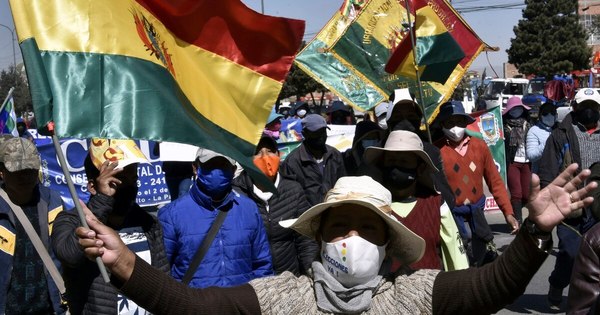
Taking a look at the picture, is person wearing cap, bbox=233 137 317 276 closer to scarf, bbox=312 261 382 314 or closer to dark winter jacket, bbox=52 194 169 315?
dark winter jacket, bbox=52 194 169 315

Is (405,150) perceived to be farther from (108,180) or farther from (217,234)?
(108,180)

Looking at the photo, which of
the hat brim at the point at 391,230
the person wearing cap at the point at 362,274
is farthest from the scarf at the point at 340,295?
the hat brim at the point at 391,230

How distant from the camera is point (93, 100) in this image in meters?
3.26

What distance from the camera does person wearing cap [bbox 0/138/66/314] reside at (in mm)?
4930

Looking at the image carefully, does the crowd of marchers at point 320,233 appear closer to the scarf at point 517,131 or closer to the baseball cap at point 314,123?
the baseball cap at point 314,123

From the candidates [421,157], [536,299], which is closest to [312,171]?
[536,299]

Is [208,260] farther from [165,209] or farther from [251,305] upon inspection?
[251,305]

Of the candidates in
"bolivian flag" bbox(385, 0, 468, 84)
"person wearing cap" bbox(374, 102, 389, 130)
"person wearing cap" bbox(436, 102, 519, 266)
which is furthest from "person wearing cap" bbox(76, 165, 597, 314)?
"person wearing cap" bbox(374, 102, 389, 130)

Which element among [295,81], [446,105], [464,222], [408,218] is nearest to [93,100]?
[408,218]

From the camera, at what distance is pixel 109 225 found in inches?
176

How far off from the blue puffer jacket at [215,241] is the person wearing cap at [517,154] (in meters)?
6.51

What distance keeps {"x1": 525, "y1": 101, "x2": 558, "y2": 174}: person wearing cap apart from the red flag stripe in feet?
20.8

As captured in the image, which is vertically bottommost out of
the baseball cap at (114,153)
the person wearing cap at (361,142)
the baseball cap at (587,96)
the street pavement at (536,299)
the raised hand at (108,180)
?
the street pavement at (536,299)

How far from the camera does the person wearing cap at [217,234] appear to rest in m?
4.71
